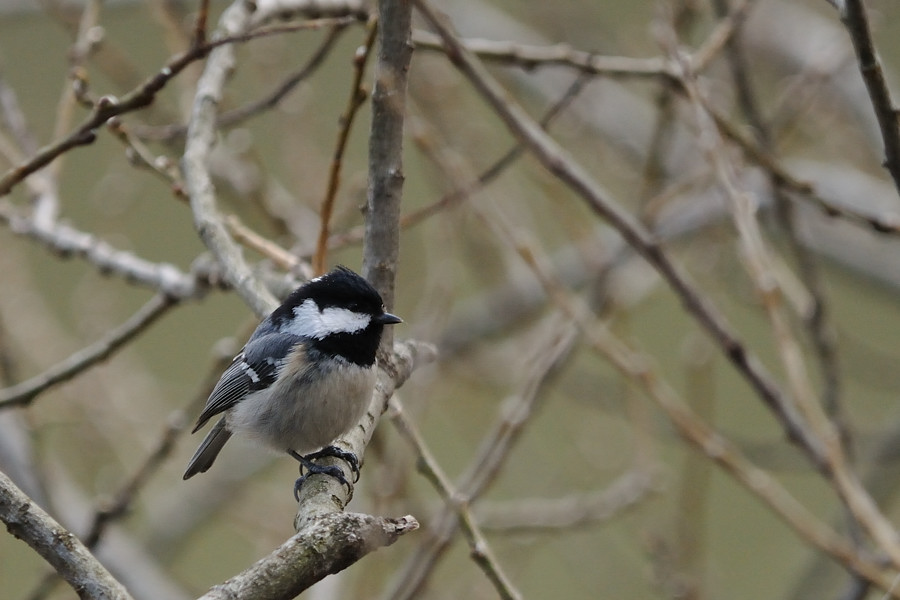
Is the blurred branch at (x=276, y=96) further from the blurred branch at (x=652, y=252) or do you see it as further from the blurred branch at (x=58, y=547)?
the blurred branch at (x=58, y=547)

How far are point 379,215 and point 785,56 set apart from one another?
2.86 metres

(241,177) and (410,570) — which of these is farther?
(241,177)

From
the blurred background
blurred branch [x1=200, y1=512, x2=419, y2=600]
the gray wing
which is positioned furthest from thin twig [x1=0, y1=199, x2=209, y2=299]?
blurred branch [x1=200, y1=512, x2=419, y2=600]

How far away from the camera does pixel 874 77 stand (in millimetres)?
1213

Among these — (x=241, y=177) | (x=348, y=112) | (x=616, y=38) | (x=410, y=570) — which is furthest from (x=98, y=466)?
(x=616, y=38)

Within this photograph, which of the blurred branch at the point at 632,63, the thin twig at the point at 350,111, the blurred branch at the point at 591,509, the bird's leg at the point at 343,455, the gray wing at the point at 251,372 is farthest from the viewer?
the blurred branch at the point at 591,509

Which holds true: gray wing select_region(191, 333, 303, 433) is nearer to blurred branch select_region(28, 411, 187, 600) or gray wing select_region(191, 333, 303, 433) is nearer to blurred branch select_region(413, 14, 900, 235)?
blurred branch select_region(28, 411, 187, 600)

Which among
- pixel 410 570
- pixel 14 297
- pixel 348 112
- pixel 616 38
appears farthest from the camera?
pixel 616 38

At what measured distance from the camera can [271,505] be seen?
12.8 ft

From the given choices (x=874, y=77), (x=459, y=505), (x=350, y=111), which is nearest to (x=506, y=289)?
(x=350, y=111)

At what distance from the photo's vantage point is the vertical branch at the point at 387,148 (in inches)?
58.6

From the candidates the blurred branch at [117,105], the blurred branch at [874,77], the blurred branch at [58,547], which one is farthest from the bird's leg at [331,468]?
the blurred branch at [874,77]

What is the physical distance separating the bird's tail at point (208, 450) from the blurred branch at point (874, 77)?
1.55 metres

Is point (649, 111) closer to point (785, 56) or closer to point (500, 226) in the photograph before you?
point (785, 56)
